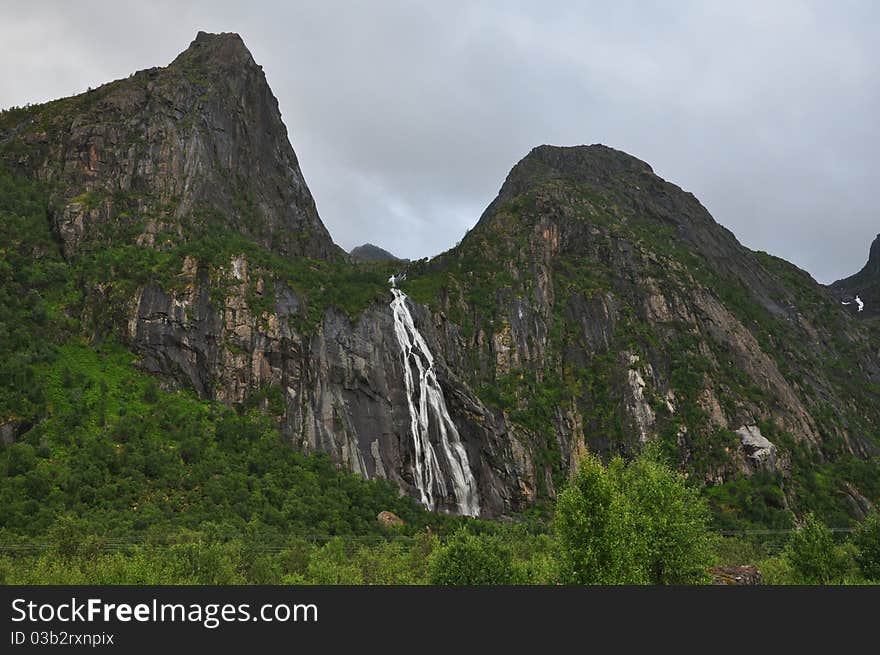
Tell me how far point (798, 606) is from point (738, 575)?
36503mm

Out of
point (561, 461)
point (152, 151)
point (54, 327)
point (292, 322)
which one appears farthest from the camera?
point (152, 151)

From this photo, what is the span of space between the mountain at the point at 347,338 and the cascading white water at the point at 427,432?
1.14 feet

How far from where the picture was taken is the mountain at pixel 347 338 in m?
73.2

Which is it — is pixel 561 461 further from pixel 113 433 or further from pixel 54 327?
pixel 54 327

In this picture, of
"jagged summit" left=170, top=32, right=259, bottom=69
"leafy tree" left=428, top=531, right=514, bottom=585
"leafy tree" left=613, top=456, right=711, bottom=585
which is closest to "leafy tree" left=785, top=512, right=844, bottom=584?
"leafy tree" left=613, top=456, right=711, bottom=585

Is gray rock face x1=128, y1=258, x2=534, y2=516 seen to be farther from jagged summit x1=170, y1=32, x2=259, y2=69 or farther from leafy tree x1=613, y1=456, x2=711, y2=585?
jagged summit x1=170, y1=32, x2=259, y2=69

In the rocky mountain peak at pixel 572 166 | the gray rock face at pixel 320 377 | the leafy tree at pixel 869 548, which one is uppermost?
the rocky mountain peak at pixel 572 166

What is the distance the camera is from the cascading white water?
78.4 m

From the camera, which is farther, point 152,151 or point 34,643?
point 152,151

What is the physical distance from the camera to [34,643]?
1766 cm

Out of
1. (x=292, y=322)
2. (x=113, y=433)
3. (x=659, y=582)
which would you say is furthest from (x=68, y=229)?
(x=659, y=582)

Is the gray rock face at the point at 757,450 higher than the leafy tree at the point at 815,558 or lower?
higher

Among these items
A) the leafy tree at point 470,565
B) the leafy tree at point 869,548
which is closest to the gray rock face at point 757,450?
the leafy tree at point 869,548

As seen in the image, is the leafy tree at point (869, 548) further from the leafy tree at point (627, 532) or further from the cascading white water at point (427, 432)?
the cascading white water at point (427, 432)
